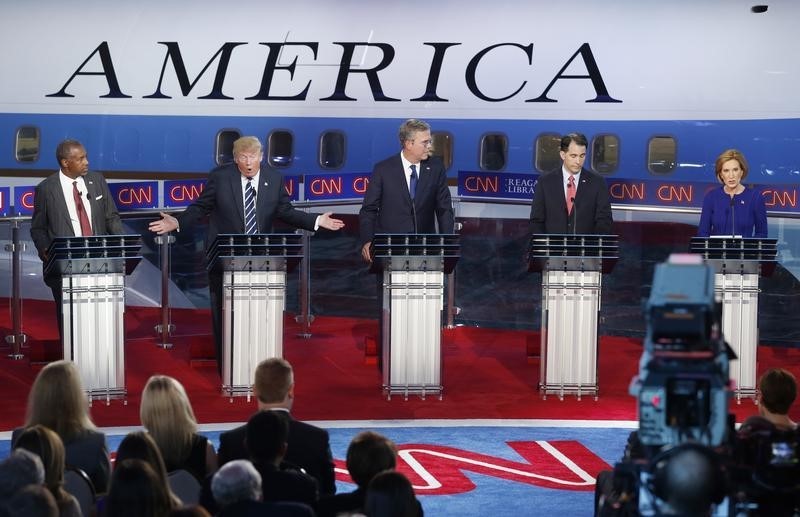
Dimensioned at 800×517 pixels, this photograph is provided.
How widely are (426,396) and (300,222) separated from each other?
6.26ft

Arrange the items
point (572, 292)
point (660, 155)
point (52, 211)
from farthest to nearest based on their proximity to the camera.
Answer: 1. point (660, 155)
2. point (52, 211)
3. point (572, 292)

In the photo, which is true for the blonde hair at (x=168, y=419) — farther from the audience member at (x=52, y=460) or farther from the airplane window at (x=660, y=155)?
the airplane window at (x=660, y=155)

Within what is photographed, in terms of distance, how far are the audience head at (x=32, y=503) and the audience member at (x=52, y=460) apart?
1.52 ft

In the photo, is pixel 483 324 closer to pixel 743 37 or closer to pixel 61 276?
pixel 743 37

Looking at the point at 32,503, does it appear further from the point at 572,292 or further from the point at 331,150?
the point at 331,150

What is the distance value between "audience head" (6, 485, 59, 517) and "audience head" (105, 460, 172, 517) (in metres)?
0.24

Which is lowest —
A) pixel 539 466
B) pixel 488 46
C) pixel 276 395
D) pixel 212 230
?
pixel 539 466

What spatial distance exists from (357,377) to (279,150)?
507cm

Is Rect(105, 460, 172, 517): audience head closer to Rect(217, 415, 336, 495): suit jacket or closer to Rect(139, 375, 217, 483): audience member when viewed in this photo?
Rect(139, 375, 217, 483): audience member

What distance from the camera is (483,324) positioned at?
1641 centimetres

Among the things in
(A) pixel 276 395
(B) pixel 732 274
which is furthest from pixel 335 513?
(B) pixel 732 274

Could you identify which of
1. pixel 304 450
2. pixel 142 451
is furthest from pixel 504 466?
pixel 142 451

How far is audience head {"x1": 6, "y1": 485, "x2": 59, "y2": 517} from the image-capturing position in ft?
17.5

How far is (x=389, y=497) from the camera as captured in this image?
5.82m
